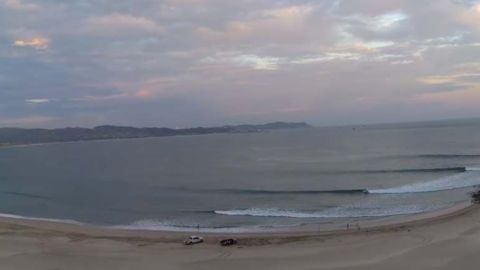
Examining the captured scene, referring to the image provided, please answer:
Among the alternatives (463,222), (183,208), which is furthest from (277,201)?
(463,222)

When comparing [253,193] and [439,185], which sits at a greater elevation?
[439,185]

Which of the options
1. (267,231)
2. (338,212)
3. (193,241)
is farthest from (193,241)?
(338,212)

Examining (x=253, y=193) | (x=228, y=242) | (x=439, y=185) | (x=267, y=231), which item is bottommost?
(x=267, y=231)

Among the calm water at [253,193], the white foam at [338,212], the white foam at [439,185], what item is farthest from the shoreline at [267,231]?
the white foam at [439,185]

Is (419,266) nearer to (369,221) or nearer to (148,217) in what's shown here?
(369,221)

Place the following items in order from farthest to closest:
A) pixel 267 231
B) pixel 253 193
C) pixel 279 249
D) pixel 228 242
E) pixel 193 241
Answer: pixel 253 193 < pixel 267 231 < pixel 193 241 < pixel 228 242 < pixel 279 249

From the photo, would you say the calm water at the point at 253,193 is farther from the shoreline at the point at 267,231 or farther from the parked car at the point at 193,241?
the parked car at the point at 193,241

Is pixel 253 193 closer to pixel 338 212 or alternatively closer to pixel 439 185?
pixel 338 212

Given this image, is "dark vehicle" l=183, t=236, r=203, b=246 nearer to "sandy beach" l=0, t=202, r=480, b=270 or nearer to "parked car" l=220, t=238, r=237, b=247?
"sandy beach" l=0, t=202, r=480, b=270

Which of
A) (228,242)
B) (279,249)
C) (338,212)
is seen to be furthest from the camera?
(338,212)
